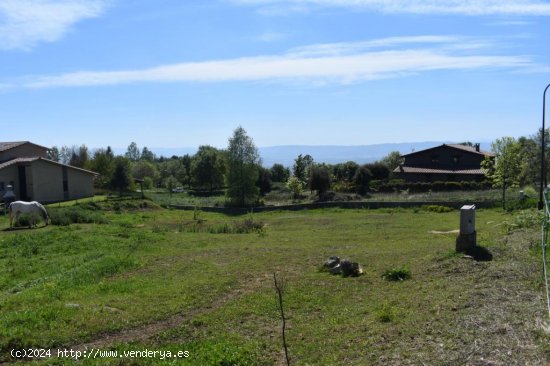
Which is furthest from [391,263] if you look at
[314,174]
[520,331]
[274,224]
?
[314,174]

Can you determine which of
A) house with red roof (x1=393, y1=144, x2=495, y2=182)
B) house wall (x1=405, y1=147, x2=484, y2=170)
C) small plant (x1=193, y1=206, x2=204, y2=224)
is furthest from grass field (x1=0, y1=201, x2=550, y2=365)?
house wall (x1=405, y1=147, x2=484, y2=170)

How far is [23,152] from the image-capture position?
53.1 metres

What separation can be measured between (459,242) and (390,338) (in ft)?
25.8

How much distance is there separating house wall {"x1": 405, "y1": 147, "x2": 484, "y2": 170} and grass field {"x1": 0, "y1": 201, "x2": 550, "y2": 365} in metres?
52.3

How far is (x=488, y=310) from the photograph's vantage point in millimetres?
8789

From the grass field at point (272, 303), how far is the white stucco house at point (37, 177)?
A: 92.8 feet

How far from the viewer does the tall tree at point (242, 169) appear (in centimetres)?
5422

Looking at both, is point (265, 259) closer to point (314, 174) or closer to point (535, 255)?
point (535, 255)

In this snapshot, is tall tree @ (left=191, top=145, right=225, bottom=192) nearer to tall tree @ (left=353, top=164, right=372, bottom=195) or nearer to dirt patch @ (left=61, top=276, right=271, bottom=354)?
tall tree @ (left=353, top=164, right=372, bottom=195)

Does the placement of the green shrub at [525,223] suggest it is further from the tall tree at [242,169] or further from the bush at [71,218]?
the tall tree at [242,169]

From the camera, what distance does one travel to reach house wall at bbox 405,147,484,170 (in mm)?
69250

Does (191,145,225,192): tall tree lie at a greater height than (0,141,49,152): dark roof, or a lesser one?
lesser

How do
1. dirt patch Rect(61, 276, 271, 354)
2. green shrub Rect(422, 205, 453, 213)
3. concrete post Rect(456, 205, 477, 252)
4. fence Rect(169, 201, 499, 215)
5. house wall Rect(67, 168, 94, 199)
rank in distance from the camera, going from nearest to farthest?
dirt patch Rect(61, 276, 271, 354) < concrete post Rect(456, 205, 477, 252) < green shrub Rect(422, 205, 453, 213) < fence Rect(169, 201, 499, 215) < house wall Rect(67, 168, 94, 199)

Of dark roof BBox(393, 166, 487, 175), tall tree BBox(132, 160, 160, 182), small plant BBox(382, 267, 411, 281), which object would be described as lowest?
small plant BBox(382, 267, 411, 281)
